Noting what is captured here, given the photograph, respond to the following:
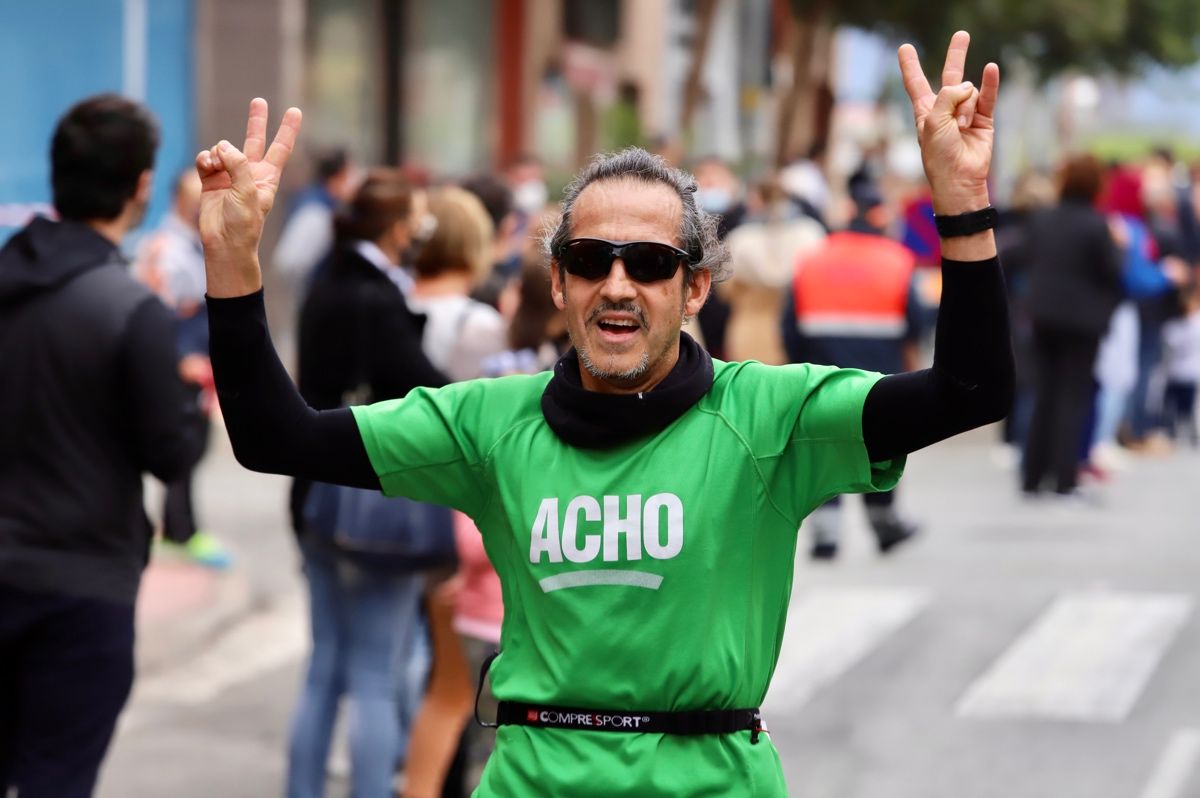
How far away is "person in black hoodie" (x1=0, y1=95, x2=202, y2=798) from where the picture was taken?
4504 mm

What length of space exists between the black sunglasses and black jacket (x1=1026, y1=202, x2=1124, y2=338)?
1008 cm

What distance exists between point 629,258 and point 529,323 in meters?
2.91

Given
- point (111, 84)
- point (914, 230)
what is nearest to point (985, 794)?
point (914, 230)

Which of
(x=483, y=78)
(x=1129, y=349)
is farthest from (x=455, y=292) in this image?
(x=483, y=78)

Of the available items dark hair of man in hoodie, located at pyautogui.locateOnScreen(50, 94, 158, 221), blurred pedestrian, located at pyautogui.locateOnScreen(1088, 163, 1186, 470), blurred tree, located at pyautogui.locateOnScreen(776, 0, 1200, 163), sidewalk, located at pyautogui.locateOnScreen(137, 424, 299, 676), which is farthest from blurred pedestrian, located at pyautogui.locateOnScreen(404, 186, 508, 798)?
blurred tree, located at pyautogui.locateOnScreen(776, 0, 1200, 163)

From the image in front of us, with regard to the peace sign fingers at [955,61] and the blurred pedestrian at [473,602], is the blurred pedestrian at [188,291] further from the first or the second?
the peace sign fingers at [955,61]

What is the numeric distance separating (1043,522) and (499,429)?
32.4 ft

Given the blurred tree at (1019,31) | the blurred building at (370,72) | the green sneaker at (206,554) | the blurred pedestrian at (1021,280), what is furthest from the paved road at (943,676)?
the blurred tree at (1019,31)

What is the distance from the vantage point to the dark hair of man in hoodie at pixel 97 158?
15.6 feet

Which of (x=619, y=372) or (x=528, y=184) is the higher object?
(x=619, y=372)

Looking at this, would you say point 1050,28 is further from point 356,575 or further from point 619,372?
point 619,372

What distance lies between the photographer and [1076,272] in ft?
42.4

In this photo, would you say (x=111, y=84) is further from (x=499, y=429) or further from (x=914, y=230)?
(x=499, y=429)

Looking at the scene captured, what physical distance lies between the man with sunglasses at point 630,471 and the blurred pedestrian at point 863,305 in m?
7.04
